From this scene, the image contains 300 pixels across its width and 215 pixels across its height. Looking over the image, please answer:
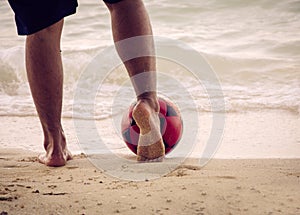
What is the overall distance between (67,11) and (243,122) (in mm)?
2133

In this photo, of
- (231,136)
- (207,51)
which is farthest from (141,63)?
(207,51)

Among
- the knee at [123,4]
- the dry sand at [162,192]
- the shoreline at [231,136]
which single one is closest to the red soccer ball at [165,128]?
the shoreline at [231,136]

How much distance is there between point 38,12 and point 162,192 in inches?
42.6

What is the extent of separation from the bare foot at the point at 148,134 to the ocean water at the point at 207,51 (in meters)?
1.80

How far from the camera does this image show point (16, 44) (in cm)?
761

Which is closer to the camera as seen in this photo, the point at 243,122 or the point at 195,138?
the point at 195,138

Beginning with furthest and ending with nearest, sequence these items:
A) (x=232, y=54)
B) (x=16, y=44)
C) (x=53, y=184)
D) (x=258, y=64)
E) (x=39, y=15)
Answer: (x=16, y=44), (x=232, y=54), (x=258, y=64), (x=39, y=15), (x=53, y=184)

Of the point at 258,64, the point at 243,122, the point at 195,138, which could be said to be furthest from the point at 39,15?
the point at 258,64

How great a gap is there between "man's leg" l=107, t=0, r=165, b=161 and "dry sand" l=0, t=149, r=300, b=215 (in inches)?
11.2

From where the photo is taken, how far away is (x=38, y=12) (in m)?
2.48

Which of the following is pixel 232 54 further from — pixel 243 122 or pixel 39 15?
pixel 39 15

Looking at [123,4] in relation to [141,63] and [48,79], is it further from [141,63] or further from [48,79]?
[48,79]

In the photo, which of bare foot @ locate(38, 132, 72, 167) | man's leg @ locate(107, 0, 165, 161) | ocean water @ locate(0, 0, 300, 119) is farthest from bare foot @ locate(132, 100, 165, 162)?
ocean water @ locate(0, 0, 300, 119)

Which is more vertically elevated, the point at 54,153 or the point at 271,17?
the point at 54,153
